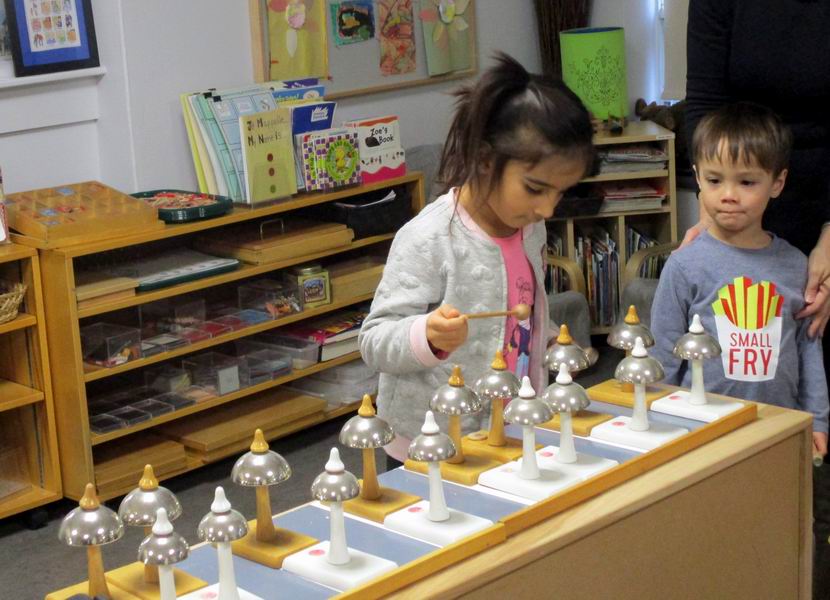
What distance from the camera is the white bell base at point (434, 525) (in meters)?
1.39

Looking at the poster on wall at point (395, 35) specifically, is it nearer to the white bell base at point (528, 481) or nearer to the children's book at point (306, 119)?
the children's book at point (306, 119)

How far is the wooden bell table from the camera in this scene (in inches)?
54.7

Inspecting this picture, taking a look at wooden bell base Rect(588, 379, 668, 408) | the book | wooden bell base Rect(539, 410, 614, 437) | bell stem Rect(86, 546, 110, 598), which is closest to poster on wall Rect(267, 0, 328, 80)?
the book

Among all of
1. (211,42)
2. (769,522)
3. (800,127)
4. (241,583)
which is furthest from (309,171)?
(241,583)

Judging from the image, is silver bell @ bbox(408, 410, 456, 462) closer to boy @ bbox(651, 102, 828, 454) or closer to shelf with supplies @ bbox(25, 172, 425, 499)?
boy @ bbox(651, 102, 828, 454)

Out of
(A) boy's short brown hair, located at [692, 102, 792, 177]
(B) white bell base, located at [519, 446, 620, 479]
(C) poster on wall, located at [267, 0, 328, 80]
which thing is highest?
(C) poster on wall, located at [267, 0, 328, 80]

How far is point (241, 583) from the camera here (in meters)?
1.32

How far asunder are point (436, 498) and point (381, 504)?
0.10 m

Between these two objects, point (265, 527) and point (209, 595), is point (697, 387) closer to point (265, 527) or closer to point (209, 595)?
point (265, 527)

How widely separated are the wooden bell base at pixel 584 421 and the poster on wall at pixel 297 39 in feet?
8.30

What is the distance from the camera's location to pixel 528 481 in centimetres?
153

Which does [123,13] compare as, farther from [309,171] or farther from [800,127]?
[800,127]

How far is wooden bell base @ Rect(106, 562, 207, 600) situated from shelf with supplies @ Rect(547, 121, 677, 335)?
11.4 ft

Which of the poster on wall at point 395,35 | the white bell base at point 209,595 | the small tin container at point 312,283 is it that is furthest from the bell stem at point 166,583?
the poster on wall at point 395,35
